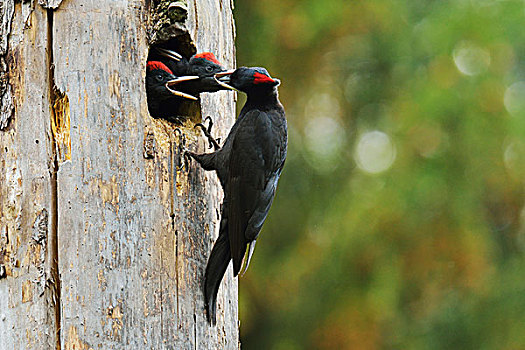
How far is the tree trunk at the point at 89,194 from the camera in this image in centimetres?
199

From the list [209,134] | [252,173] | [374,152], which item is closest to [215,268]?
[252,173]

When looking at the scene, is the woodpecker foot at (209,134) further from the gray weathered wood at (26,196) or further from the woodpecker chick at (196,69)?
the gray weathered wood at (26,196)

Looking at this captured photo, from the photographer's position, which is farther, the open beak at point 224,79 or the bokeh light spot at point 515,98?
the bokeh light spot at point 515,98

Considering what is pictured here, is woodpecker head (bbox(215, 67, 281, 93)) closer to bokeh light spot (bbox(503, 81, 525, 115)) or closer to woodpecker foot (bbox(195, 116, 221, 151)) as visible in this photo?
woodpecker foot (bbox(195, 116, 221, 151))

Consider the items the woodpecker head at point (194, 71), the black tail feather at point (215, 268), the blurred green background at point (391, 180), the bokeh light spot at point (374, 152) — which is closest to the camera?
the black tail feather at point (215, 268)

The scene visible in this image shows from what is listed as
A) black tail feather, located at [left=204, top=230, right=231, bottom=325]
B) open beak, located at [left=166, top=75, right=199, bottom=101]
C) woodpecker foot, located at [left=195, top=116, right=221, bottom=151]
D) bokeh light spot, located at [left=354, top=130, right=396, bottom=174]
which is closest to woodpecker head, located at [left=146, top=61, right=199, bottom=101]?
open beak, located at [left=166, top=75, right=199, bottom=101]

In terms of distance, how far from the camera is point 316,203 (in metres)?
4.68

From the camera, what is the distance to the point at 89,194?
6.60ft

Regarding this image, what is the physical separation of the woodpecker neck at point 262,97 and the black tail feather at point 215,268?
516 mm

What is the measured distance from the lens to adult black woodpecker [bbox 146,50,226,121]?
2316 mm

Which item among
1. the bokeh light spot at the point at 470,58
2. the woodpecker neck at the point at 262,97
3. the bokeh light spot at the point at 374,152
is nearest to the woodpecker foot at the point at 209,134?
the woodpecker neck at the point at 262,97

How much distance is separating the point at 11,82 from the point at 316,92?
2.90 m

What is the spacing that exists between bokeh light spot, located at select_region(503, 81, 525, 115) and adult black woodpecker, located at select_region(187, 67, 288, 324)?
8.92ft

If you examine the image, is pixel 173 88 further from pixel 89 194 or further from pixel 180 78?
pixel 89 194
